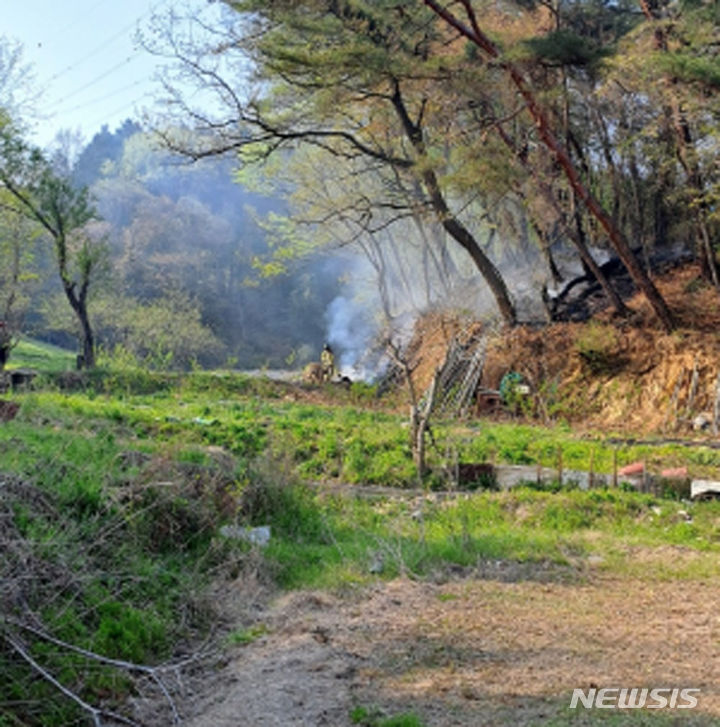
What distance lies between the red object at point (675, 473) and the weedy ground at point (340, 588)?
596 mm

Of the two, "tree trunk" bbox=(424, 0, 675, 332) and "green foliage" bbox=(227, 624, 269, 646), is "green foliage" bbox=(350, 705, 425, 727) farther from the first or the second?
"tree trunk" bbox=(424, 0, 675, 332)

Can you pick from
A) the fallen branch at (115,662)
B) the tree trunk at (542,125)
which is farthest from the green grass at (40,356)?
the fallen branch at (115,662)

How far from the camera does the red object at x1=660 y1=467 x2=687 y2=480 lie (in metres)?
11.2

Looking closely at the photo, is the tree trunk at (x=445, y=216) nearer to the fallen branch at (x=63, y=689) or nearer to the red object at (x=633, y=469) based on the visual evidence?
the red object at (x=633, y=469)

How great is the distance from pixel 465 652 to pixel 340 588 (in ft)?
5.77

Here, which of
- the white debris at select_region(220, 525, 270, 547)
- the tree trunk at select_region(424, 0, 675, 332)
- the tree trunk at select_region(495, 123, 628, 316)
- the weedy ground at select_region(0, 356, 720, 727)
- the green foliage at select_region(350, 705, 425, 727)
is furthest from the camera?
the tree trunk at select_region(495, 123, 628, 316)

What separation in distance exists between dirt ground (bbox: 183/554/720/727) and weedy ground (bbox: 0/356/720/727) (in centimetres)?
2

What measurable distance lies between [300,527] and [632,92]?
12857 mm

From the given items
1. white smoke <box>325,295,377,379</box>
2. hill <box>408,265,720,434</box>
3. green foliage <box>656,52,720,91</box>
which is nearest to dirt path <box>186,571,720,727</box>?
green foliage <box>656,52,720,91</box>

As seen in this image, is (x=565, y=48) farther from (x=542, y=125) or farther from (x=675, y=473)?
(x=675, y=473)

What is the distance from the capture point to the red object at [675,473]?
11.2 metres

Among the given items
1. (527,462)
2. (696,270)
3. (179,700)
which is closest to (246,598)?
(179,700)

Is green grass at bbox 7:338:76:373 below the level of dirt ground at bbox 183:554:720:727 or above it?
above

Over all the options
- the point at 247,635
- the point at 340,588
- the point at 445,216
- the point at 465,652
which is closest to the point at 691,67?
the point at 445,216
